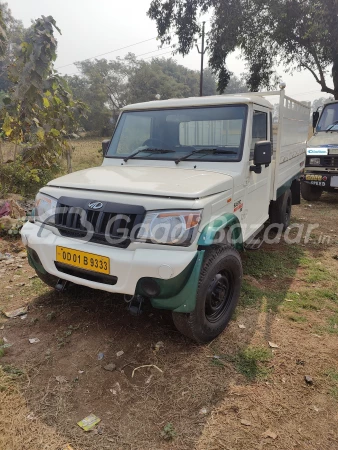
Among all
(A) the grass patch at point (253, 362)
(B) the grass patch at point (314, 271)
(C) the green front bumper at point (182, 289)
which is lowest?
(A) the grass patch at point (253, 362)

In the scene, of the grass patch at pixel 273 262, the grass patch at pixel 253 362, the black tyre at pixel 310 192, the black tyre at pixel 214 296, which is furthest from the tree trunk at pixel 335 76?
the grass patch at pixel 253 362

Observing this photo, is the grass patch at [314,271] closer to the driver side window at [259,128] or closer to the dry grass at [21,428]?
the driver side window at [259,128]

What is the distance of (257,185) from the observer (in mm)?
3609

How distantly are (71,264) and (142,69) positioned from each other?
45657mm

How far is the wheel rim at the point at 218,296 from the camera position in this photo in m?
2.59

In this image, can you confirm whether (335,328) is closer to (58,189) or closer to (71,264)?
(71,264)

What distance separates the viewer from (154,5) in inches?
552

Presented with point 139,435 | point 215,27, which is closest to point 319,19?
point 215,27

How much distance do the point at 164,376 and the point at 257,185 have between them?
7.20 ft

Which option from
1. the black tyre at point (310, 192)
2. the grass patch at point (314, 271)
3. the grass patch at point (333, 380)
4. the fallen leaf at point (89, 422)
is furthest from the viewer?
the black tyre at point (310, 192)

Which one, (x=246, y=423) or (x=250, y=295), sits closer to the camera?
(x=246, y=423)

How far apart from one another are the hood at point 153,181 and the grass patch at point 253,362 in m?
1.26

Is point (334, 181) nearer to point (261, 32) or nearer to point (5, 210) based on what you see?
point (5, 210)

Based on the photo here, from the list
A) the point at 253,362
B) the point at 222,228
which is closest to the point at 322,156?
the point at 222,228
